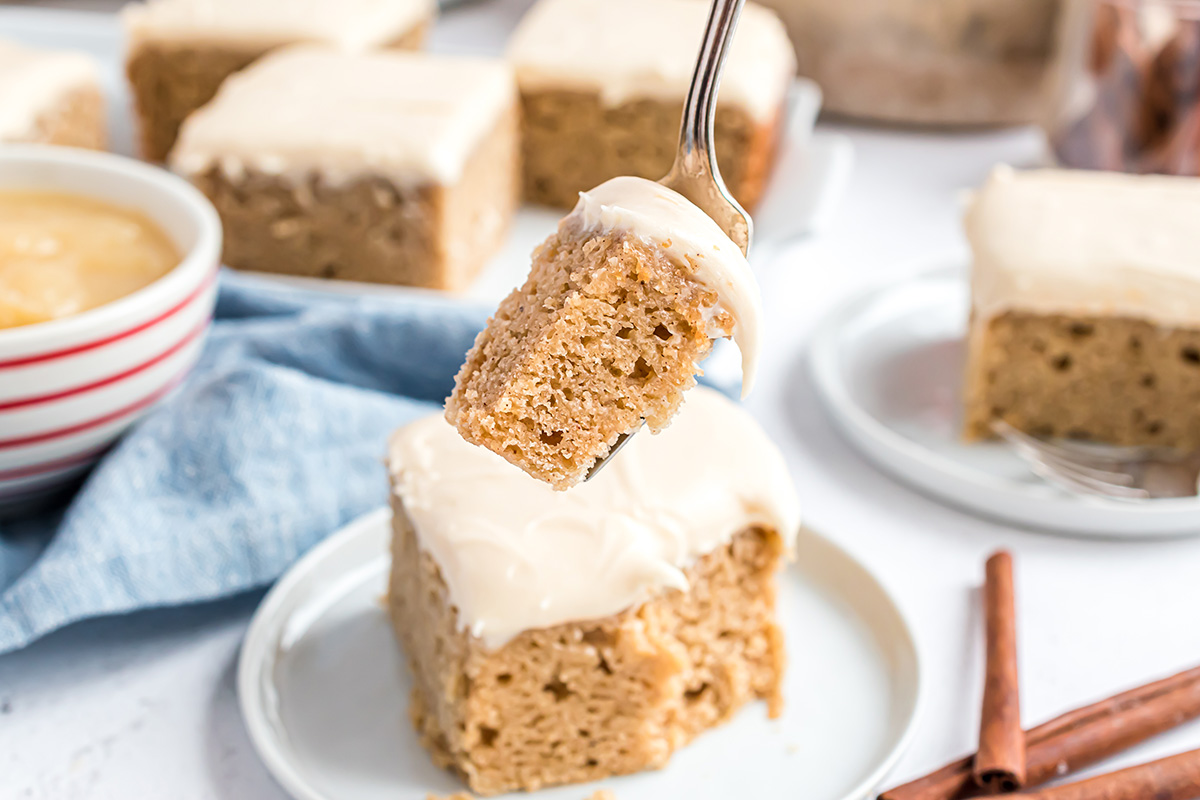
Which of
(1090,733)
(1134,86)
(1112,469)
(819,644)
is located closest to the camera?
(1090,733)

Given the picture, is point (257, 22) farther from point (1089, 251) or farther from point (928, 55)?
point (1089, 251)

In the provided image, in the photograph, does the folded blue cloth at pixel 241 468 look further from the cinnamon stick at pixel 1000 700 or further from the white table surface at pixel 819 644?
the cinnamon stick at pixel 1000 700

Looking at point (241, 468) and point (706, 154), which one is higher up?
point (706, 154)

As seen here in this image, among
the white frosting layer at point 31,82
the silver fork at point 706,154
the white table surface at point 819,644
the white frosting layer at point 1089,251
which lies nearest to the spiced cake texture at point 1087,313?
the white frosting layer at point 1089,251

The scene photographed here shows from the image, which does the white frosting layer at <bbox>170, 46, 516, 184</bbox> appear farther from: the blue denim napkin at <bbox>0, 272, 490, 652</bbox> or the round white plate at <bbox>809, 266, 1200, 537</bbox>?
the round white plate at <bbox>809, 266, 1200, 537</bbox>

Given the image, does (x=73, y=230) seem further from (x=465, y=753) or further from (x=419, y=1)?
(x=419, y=1)

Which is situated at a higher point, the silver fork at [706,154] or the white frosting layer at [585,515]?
the silver fork at [706,154]

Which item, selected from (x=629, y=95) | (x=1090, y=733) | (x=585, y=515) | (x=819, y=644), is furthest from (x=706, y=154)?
(x=629, y=95)
